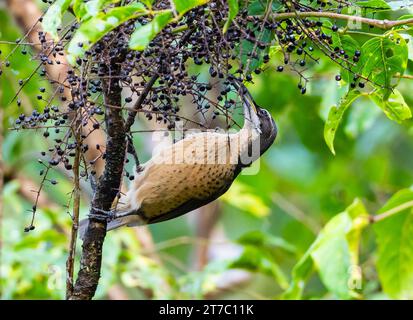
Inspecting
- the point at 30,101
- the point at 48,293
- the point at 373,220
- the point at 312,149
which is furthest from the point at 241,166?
the point at 30,101

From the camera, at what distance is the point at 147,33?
153cm

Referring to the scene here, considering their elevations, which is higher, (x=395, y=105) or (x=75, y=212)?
(x=395, y=105)

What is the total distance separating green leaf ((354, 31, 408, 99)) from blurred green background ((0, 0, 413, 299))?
1075 mm

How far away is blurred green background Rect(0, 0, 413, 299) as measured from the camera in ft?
12.9

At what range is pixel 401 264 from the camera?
3.54 meters

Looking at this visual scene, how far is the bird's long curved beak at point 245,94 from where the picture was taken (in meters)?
2.10

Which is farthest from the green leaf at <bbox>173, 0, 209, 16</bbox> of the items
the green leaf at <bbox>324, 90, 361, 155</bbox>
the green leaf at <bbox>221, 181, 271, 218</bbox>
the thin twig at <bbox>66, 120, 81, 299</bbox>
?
the green leaf at <bbox>221, 181, 271, 218</bbox>

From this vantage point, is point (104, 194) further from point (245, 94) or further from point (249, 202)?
point (249, 202)

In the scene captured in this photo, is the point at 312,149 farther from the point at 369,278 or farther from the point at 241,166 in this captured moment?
the point at 241,166

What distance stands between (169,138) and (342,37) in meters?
0.92

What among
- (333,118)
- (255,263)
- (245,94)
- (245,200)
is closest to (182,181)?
(245,94)

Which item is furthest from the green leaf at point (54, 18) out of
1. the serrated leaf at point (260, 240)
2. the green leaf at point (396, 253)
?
the serrated leaf at point (260, 240)

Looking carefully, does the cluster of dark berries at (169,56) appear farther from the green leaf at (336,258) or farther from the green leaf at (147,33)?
the green leaf at (336,258)

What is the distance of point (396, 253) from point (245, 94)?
1.46 meters
